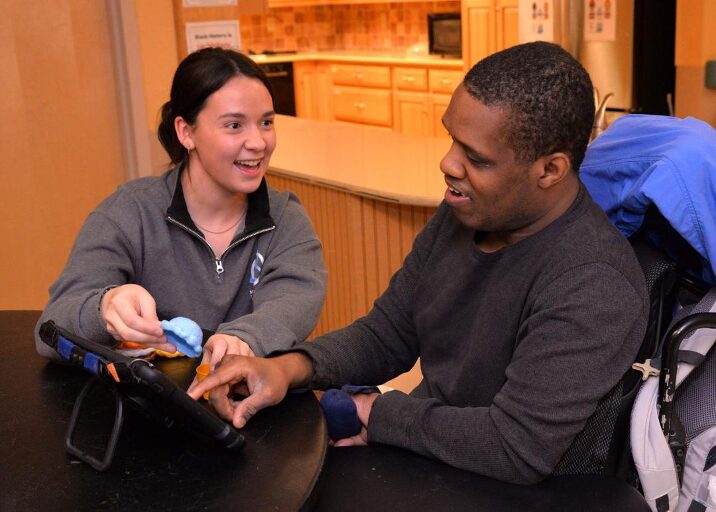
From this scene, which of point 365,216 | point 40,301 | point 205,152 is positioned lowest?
point 40,301

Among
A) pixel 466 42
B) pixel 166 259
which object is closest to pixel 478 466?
pixel 166 259

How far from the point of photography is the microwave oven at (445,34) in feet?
23.0

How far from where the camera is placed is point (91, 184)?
306cm

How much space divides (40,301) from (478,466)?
2184mm

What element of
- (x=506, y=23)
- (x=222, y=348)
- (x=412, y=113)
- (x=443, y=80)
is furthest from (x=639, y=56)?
(x=222, y=348)

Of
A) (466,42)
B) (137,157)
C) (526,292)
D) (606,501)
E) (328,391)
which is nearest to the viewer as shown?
(606,501)

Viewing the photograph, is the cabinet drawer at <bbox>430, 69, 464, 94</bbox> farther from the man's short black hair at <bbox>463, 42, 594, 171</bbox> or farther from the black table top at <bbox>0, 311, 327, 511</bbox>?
the black table top at <bbox>0, 311, 327, 511</bbox>

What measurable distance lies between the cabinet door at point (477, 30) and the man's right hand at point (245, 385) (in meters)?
5.15

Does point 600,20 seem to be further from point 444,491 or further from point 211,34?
point 444,491

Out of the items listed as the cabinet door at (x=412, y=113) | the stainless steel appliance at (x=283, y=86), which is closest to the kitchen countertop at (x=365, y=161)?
the cabinet door at (x=412, y=113)

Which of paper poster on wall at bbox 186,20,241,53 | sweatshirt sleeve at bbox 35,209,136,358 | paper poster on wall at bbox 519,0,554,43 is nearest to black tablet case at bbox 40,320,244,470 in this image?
sweatshirt sleeve at bbox 35,209,136,358

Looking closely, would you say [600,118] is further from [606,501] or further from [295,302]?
[606,501]

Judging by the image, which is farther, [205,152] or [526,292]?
[205,152]

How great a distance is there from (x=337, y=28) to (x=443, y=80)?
2281mm
